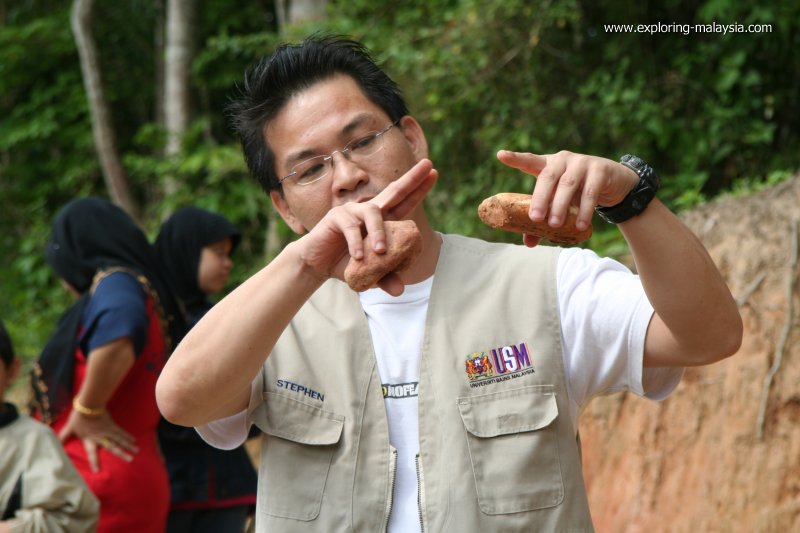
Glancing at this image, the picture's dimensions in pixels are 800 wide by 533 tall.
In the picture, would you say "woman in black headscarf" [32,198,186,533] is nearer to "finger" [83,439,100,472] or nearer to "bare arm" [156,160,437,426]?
"finger" [83,439,100,472]

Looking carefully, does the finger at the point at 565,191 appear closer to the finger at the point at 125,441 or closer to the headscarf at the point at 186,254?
the finger at the point at 125,441

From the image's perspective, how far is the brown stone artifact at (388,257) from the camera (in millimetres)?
1711

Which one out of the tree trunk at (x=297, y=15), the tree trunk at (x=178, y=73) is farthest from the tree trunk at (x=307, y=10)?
the tree trunk at (x=178, y=73)

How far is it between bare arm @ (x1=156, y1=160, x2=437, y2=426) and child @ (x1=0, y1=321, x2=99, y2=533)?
1405 mm

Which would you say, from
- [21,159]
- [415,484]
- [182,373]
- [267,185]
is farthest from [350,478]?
[21,159]

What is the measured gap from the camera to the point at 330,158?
6.81 feet

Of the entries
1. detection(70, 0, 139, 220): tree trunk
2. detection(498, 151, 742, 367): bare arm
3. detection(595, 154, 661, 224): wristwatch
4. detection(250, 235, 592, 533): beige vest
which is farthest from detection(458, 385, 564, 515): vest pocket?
detection(70, 0, 139, 220): tree trunk

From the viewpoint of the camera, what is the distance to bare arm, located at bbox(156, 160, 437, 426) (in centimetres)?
179

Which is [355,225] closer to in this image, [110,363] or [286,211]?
[286,211]

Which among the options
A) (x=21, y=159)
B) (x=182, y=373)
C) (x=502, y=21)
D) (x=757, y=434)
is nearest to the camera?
(x=182, y=373)

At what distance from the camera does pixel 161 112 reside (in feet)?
34.9

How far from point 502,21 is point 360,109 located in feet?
15.8

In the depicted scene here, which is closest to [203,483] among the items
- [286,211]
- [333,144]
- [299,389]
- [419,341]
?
[286,211]

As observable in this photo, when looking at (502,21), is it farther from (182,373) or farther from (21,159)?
(21,159)
